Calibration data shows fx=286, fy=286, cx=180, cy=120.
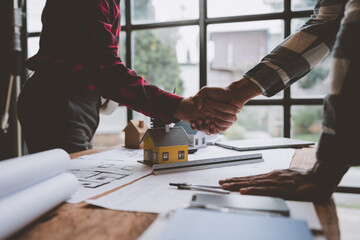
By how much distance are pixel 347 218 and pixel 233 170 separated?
201cm

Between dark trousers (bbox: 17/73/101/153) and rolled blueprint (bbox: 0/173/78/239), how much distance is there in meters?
0.81

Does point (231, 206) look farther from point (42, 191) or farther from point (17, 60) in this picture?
point (17, 60)

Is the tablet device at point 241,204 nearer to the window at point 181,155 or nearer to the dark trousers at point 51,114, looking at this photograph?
the window at point 181,155

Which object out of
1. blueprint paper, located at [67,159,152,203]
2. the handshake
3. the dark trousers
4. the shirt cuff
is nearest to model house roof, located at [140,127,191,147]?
blueprint paper, located at [67,159,152,203]

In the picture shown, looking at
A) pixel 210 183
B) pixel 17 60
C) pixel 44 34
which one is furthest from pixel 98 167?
pixel 17 60

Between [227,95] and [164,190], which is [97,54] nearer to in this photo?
[227,95]

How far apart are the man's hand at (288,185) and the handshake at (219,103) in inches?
22.9

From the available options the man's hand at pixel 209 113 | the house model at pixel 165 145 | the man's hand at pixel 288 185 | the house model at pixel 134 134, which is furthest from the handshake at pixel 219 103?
the man's hand at pixel 288 185

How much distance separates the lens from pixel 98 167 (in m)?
1.02

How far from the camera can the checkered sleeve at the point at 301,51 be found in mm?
1104

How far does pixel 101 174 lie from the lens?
0.92 m

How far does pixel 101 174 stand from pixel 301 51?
91 cm

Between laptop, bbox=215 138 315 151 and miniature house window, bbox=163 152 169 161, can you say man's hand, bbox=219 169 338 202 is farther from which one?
laptop, bbox=215 138 315 151

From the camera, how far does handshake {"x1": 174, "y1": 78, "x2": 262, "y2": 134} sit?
132 centimetres
